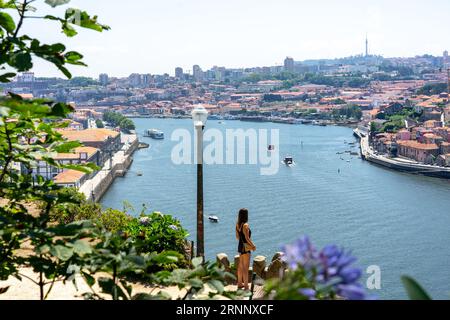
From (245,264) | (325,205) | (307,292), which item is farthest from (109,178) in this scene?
(307,292)

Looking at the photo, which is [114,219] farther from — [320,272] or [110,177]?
[110,177]

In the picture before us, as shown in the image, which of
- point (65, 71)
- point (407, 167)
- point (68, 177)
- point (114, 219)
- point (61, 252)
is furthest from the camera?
point (407, 167)

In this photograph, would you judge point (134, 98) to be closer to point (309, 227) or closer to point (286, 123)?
point (286, 123)

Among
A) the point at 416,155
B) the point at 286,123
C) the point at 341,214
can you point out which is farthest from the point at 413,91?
the point at 341,214

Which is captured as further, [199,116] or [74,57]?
[199,116]

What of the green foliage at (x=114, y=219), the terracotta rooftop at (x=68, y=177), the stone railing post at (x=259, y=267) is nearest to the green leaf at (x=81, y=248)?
the stone railing post at (x=259, y=267)
